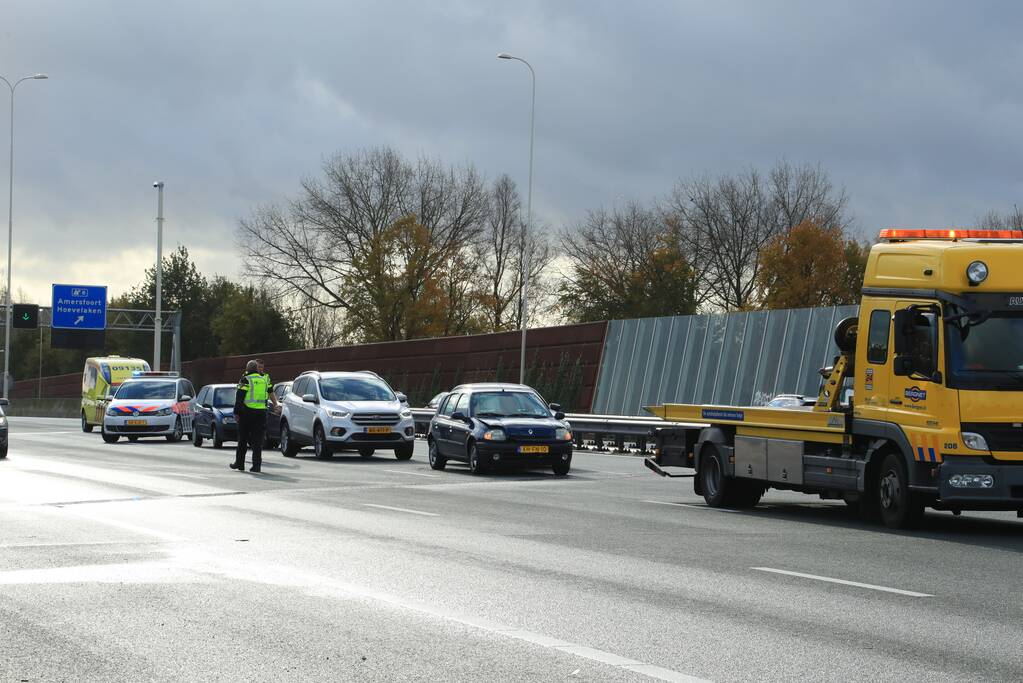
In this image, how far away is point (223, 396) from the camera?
123 feet

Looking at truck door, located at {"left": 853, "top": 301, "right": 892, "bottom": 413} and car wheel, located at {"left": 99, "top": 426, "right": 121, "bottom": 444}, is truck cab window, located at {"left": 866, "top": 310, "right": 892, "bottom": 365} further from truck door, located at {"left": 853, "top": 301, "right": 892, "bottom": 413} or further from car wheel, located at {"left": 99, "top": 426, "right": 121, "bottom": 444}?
car wheel, located at {"left": 99, "top": 426, "right": 121, "bottom": 444}

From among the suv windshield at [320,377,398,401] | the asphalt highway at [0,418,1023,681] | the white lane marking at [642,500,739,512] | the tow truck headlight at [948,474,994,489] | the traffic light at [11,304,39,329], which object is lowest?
the asphalt highway at [0,418,1023,681]

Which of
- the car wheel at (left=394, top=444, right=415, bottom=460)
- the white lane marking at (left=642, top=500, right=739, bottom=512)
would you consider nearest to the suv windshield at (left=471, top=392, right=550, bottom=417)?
the car wheel at (left=394, top=444, right=415, bottom=460)

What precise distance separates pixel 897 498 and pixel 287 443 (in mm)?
19142

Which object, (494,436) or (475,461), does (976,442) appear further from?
(475,461)

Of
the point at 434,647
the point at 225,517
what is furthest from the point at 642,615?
the point at 225,517

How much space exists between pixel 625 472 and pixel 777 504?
25.3ft

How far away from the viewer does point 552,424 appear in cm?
2466

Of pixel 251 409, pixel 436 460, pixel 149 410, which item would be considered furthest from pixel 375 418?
pixel 149 410

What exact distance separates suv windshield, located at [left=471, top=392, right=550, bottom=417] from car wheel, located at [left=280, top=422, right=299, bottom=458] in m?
7.42

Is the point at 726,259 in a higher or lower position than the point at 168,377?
higher

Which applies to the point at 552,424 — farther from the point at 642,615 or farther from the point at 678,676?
the point at 678,676

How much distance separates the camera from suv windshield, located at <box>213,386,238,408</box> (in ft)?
121

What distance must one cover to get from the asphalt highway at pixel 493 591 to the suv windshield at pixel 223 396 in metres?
18.2
